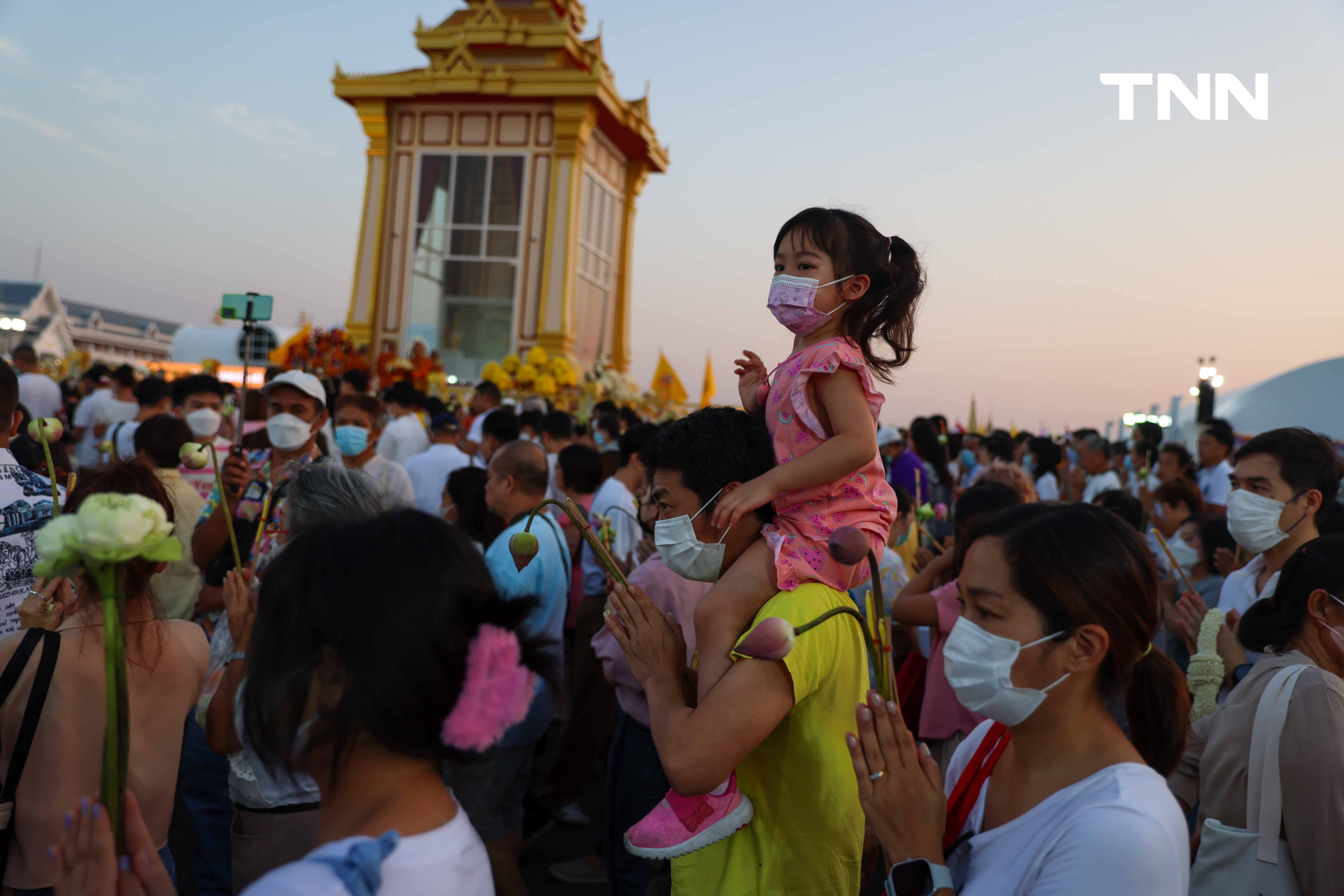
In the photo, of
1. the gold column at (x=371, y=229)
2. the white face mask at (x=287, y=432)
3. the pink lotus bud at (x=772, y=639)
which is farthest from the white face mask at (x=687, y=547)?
the gold column at (x=371, y=229)

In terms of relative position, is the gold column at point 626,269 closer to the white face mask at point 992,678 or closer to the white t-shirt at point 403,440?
the white t-shirt at point 403,440

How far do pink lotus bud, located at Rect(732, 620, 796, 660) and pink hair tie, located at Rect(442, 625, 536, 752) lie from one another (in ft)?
1.12

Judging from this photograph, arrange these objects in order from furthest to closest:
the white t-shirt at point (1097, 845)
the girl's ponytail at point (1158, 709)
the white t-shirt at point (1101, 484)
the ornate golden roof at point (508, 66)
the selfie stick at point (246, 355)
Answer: the ornate golden roof at point (508, 66), the white t-shirt at point (1101, 484), the selfie stick at point (246, 355), the girl's ponytail at point (1158, 709), the white t-shirt at point (1097, 845)

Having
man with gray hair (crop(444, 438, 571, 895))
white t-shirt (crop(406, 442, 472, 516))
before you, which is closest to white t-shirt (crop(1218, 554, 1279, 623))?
man with gray hair (crop(444, 438, 571, 895))

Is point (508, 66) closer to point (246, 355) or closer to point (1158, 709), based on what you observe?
point (246, 355)

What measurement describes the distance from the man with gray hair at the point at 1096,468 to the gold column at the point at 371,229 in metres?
16.3

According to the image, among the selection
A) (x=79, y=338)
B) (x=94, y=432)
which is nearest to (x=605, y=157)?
(x=94, y=432)

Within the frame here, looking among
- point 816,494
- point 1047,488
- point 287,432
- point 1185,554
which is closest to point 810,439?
point 816,494

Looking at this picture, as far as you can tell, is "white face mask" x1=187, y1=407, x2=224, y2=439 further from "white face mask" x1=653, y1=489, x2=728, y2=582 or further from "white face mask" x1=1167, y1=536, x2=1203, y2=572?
"white face mask" x1=1167, y1=536, x2=1203, y2=572

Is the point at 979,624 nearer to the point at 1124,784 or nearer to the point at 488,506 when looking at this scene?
the point at 1124,784

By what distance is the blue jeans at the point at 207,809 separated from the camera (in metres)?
3.20

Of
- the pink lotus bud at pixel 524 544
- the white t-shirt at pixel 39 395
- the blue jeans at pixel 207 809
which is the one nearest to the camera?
the pink lotus bud at pixel 524 544

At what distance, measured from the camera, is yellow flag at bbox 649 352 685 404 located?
25562 mm

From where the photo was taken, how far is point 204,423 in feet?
20.3
